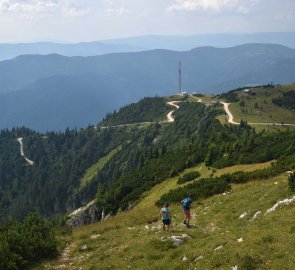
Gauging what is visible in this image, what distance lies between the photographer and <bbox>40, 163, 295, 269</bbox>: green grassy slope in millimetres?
19906

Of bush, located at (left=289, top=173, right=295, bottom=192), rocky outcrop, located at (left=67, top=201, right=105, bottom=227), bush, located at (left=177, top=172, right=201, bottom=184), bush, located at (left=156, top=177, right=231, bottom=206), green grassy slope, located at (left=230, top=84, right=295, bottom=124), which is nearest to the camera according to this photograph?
bush, located at (left=289, top=173, right=295, bottom=192)

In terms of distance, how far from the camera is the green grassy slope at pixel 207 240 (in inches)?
784

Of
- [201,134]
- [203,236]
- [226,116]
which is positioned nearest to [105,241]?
[203,236]

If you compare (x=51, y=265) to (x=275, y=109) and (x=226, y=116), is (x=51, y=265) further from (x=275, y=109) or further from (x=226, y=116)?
(x=275, y=109)

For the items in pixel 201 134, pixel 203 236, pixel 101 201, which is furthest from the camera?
pixel 201 134

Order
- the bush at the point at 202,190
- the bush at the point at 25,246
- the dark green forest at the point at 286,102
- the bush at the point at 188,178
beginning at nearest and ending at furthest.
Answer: the bush at the point at 25,246 → the bush at the point at 202,190 → the bush at the point at 188,178 → the dark green forest at the point at 286,102

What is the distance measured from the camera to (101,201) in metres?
80.4

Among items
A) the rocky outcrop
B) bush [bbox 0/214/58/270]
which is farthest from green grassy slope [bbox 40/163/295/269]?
the rocky outcrop

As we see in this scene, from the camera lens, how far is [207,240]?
2447 centimetres

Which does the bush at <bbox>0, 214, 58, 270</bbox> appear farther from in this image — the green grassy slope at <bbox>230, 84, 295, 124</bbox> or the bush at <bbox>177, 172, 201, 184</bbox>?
the green grassy slope at <bbox>230, 84, 295, 124</bbox>

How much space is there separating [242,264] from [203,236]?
331 inches

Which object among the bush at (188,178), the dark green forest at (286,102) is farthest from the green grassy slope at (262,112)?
the bush at (188,178)

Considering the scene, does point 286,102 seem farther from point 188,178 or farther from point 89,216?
point 188,178

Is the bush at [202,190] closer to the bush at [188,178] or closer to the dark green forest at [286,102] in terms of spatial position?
the bush at [188,178]
